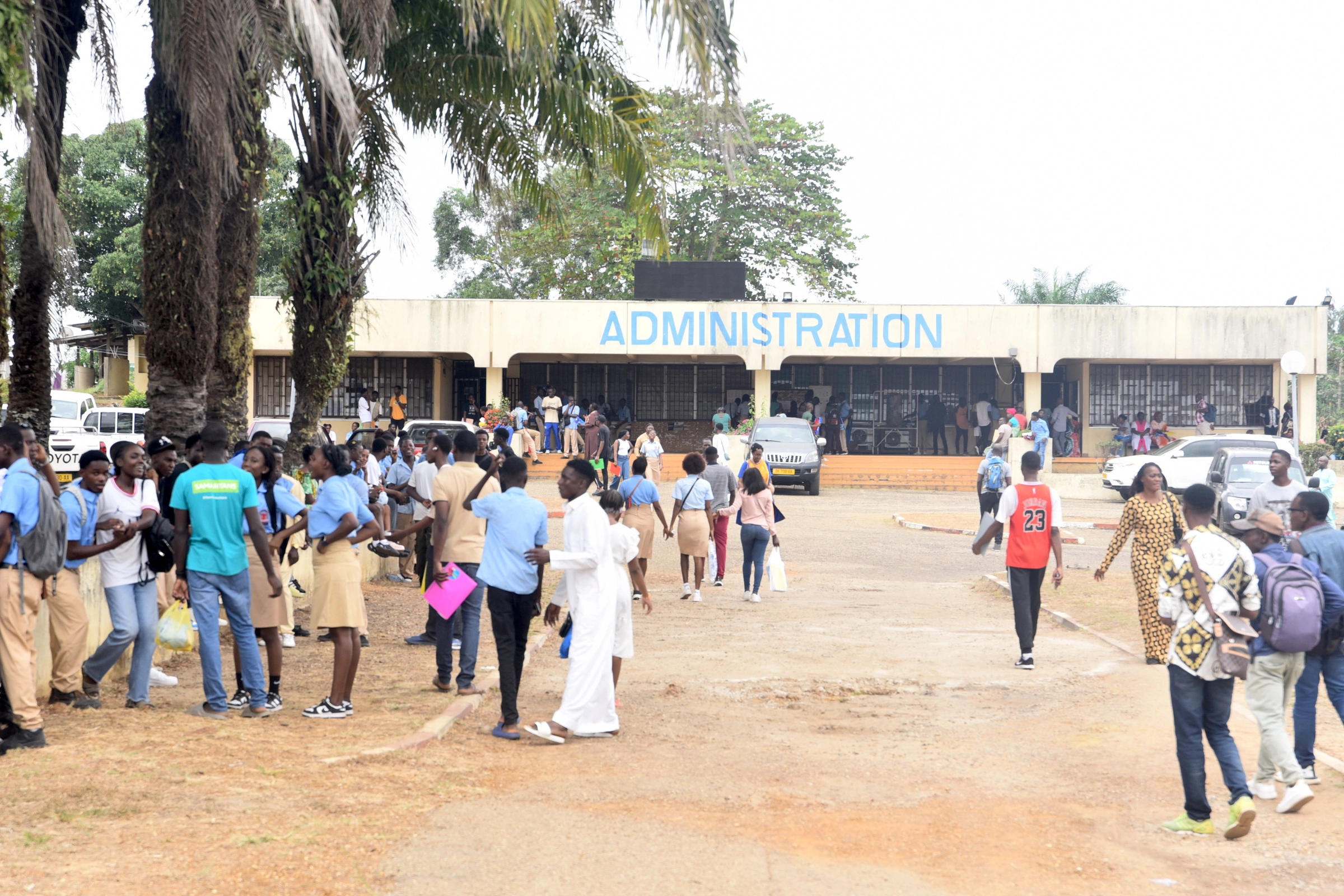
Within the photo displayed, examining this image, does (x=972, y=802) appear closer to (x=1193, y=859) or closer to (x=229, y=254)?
(x=1193, y=859)

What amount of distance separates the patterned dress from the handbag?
3.89m

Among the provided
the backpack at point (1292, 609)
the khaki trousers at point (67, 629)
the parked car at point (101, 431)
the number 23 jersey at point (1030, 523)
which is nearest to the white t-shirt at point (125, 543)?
the khaki trousers at point (67, 629)

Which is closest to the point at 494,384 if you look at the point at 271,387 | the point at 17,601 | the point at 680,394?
the point at 680,394

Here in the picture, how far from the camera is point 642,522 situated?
12.4 meters

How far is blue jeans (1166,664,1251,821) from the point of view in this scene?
5.71 meters

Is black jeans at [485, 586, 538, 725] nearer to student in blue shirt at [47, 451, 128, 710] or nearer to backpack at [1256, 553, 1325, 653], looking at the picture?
student in blue shirt at [47, 451, 128, 710]

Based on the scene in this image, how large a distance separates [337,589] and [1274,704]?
16.7 ft

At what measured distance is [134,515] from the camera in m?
Answer: 7.63

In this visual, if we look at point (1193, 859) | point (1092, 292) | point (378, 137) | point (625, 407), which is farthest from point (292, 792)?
point (1092, 292)

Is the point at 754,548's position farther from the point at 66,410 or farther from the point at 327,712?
the point at 66,410

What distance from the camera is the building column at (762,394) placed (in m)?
34.5

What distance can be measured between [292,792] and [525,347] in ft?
93.6

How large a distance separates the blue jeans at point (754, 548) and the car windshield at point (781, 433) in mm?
15309

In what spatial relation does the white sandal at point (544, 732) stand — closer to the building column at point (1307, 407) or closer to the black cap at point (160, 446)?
the black cap at point (160, 446)
